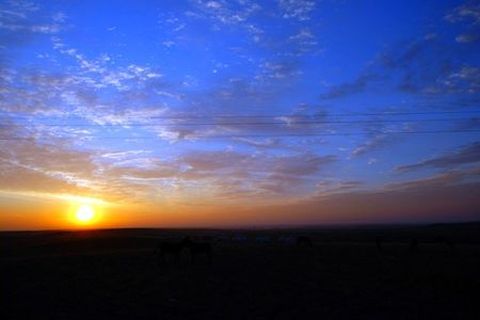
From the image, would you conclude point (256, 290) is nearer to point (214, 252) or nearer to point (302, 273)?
point (302, 273)

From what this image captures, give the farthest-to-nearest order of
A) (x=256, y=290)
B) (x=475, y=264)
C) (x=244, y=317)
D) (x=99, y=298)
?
(x=475, y=264)
(x=256, y=290)
(x=99, y=298)
(x=244, y=317)

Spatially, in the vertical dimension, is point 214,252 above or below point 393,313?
above

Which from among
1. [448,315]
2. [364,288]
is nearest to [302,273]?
[364,288]

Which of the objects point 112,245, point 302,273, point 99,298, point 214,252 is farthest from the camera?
point 112,245

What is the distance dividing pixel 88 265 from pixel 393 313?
2118 cm

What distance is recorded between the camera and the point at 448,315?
1010 inches

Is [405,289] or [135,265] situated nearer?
[405,289]

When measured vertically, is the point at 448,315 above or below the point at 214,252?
below

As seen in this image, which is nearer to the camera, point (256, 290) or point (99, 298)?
point (99, 298)

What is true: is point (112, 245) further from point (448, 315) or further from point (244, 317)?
point (448, 315)

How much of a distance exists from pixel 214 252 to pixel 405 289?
19979mm

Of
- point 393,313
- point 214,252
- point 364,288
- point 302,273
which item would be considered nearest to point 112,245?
point 214,252

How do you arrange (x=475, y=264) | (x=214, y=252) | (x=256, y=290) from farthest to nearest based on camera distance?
(x=214, y=252) < (x=475, y=264) < (x=256, y=290)

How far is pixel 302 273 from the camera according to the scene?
3528 cm
